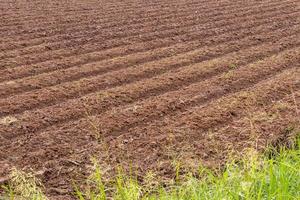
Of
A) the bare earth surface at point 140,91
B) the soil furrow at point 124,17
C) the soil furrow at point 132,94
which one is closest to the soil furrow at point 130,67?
the bare earth surface at point 140,91

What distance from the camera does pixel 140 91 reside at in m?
6.21

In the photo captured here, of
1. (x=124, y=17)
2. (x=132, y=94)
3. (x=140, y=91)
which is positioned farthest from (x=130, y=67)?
(x=124, y=17)

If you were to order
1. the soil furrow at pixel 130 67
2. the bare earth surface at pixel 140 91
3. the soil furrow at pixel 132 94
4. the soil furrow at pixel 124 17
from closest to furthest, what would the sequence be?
the bare earth surface at pixel 140 91 → the soil furrow at pixel 132 94 → the soil furrow at pixel 130 67 → the soil furrow at pixel 124 17

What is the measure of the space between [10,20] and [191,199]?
8456 mm

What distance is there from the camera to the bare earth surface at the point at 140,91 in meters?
4.62

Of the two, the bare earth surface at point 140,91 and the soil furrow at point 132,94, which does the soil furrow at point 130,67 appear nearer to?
the bare earth surface at point 140,91

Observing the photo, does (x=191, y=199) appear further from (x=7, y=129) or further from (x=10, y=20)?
(x=10, y=20)

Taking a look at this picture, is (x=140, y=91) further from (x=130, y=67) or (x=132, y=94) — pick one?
(x=130, y=67)

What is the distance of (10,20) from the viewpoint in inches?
426

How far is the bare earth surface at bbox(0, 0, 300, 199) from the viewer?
4.62 m

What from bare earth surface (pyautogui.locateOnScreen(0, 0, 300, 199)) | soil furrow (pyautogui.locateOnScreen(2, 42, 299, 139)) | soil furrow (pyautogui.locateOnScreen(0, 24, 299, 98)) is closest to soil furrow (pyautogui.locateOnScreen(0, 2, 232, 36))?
bare earth surface (pyautogui.locateOnScreen(0, 0, 300, 199))

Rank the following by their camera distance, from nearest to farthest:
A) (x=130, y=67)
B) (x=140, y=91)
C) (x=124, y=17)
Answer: (x=140, y=91) < (x=130, y=67) < (x=124, y=17)

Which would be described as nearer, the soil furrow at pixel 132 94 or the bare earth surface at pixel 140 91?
the bare earth surface at pixel 140 91

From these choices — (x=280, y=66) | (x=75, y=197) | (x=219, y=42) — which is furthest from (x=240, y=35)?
(x=75, y=197)
